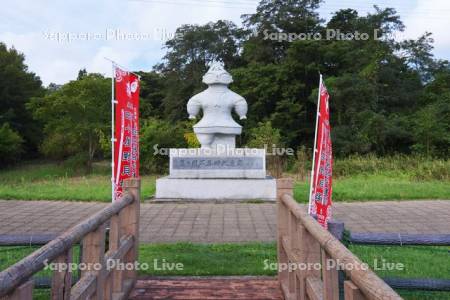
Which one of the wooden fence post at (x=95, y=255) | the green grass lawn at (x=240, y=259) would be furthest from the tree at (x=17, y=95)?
the wooden fence post at (x=95, y=255)

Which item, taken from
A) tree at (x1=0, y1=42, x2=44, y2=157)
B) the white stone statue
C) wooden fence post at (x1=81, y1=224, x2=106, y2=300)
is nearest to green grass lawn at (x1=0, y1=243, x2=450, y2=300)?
wooden fence post at (x1=81, y1=224, x2=106, y2=300)

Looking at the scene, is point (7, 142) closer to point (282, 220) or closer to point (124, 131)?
point (124, 131)

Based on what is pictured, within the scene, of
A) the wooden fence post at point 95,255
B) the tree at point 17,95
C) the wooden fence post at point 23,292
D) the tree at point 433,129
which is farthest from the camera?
the tree at point 17,95

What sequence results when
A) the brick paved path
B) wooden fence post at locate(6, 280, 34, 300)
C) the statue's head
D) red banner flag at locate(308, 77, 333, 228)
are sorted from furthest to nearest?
the statue's head, the brick paved path, red banner flag at locate(308, 77, 333, 228), wooden fence post at locate(6, 280, 34, 300)

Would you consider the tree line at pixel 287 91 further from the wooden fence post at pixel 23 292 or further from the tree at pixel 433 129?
the wooden fence post at pixel 23 292

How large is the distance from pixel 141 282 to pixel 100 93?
64.6ft

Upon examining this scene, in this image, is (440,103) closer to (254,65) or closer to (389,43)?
(389,43)

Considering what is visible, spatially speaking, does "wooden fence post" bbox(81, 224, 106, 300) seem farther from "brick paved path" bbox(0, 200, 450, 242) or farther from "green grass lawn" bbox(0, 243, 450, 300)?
"brick paved path" bbox(0, 200, 450, 242)

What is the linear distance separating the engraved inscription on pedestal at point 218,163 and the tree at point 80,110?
13480 mm

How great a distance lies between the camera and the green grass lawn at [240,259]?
436 centimetres

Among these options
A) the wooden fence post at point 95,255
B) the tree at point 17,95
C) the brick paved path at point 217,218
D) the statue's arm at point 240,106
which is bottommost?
the brick paved path at point 217,218

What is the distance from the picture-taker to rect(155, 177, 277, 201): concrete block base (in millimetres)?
9805

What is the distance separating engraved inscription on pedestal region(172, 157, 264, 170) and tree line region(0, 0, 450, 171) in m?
8.72

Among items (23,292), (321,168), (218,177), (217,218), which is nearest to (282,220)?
(321,168)
